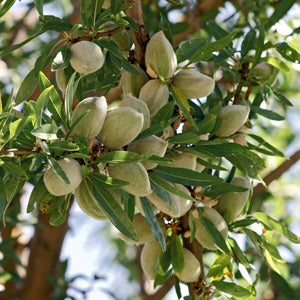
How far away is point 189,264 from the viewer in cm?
94

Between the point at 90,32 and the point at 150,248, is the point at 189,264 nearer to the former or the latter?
the point at 150,248

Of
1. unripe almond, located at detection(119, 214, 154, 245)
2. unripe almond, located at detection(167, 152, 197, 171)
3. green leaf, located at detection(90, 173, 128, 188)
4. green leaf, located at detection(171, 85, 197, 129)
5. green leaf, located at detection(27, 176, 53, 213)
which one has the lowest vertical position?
unripe almond, located at detection(119, 214, 154, 245)

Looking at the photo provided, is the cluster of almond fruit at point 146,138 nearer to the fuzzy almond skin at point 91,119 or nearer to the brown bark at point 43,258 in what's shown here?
the fuzzy almond skin at point 91,119

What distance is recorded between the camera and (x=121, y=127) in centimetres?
74

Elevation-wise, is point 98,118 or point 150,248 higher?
point 98,118

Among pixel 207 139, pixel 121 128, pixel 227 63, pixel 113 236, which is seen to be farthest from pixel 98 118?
pixel 113 236

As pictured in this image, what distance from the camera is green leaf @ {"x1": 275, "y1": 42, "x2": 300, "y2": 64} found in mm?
1076

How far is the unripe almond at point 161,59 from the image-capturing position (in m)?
0.86

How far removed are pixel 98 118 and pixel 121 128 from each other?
0.03 m

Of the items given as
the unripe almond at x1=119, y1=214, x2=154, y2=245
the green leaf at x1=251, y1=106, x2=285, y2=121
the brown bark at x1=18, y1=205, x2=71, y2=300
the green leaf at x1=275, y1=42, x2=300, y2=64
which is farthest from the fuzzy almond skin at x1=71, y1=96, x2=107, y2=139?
the brown bark at x1=18, y1=205, x2=71, y2=300

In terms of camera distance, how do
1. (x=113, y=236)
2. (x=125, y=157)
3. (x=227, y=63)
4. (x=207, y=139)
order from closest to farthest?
(x=125, y=157), (x=207, y=139), (x=227, y=63), (x=113, y=236)

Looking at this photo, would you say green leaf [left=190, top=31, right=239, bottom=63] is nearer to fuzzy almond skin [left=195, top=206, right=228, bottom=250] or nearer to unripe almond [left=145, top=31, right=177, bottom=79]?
unripe almond [left=145, top=31, right=177, bottom=79]

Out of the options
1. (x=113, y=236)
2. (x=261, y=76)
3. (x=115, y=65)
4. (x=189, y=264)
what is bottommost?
(x=113, y=236)

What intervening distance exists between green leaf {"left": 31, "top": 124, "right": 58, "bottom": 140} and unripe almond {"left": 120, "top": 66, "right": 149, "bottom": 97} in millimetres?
223
